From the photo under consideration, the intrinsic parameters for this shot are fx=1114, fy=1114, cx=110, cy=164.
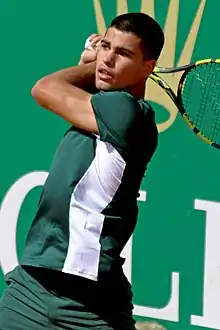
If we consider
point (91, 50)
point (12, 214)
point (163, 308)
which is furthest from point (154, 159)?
point (91, 50)

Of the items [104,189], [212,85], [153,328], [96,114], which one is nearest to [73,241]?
[104,189]

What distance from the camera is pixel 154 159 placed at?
4.96 metres

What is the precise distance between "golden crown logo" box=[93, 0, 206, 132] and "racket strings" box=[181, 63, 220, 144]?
186mm

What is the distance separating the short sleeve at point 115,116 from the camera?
333 centimetres

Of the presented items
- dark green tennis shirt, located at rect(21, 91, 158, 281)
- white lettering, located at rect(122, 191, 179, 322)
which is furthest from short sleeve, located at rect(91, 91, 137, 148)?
white lettering, located at rect(122, 191, 179, 322)

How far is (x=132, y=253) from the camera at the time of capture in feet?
16.6

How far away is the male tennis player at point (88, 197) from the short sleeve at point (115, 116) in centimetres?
1

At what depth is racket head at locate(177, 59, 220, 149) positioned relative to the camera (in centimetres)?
456

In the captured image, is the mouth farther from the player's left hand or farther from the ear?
the player's left hand

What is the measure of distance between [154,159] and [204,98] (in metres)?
0.44

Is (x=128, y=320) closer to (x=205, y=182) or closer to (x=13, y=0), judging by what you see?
(x=205, y=182)

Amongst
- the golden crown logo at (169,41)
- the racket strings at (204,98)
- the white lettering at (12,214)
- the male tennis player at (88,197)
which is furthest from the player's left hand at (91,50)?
the white lettering at (12,214)

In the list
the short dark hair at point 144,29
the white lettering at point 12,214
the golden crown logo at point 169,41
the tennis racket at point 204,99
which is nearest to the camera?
the short dark hair at point 144,29

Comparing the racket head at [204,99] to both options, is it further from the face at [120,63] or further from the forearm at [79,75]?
the face at [120,63]
